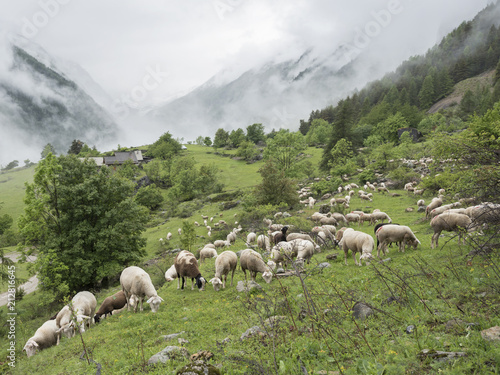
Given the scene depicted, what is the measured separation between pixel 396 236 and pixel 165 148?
106220 mm

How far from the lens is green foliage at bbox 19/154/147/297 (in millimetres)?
18766

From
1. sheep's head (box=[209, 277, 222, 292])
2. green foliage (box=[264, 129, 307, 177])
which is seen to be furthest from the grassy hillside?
green foliage (box=[264, 129, 307, 177])

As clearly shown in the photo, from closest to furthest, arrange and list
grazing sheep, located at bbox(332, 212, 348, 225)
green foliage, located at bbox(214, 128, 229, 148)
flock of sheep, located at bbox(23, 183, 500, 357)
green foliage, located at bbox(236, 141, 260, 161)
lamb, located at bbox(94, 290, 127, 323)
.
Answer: flock of sheep, located at bbox(23, 183, 500, 357)
lamb, located at bbox(94, 290, 127, 323)
grazing sheep, located at bbox(332, 212, 348, 225)
green foliage, located at bbox(236, 141, 260, 161)
green foliage, located at bbox(214, 128, 229, 148)

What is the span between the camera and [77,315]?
1102 cm

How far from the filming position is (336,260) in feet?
46.7

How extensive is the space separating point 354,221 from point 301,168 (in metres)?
31.7

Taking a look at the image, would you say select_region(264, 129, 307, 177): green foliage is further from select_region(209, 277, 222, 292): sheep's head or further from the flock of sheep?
select_region(209, 277, 222, 292): sheep's head

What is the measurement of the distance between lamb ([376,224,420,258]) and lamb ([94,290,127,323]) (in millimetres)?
14197

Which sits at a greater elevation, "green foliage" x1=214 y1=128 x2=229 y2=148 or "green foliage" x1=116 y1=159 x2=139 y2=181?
"green foliage" x1=214 y1=128 x2=229 y2=148

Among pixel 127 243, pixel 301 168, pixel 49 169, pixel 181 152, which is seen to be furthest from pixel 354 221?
pixel 181 152

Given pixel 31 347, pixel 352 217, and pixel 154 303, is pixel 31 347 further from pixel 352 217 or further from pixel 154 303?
pixel 352 217

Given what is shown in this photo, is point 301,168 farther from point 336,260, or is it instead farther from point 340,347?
point 340,347

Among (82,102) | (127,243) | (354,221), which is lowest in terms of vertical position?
(354,221)

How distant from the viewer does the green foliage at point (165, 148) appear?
106m
